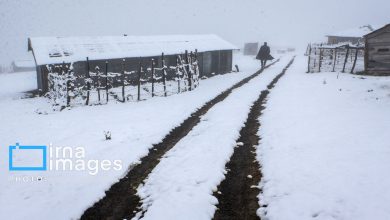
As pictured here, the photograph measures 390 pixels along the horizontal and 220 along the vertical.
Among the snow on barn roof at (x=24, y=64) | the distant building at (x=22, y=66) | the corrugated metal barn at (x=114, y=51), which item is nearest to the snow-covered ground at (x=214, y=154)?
the corrugated metal barn at (x=114, y=51)

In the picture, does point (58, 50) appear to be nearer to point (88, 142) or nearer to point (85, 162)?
point (88, 142)

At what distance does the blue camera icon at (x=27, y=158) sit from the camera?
334 inches

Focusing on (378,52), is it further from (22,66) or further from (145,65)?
(22,66)

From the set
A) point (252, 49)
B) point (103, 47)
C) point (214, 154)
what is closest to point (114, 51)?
point (103, 47)

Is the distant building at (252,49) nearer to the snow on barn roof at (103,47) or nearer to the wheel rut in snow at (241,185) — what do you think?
the snow on barn roof at (103,47)

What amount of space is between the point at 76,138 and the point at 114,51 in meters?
13.0

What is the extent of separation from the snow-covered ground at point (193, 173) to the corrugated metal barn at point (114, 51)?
30.4 feet

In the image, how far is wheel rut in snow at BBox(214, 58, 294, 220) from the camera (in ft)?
20.4

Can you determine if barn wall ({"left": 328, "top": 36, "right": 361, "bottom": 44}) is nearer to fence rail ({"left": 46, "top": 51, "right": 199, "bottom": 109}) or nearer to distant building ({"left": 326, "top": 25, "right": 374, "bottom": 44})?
distant building ({"left": 326, "top": 25, "right": 374, "bottom": 44})

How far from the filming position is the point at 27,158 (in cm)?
917

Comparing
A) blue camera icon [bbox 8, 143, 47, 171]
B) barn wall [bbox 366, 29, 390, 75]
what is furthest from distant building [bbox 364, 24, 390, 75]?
blue camera icon [bbox 8, 143, 47, 171]

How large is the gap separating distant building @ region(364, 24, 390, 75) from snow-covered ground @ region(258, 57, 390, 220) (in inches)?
Answer: 351

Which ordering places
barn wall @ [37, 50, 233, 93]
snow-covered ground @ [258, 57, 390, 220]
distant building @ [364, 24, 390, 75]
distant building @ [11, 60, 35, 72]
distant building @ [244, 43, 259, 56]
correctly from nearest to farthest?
snow-covered ground @ [258, 57, 390, 220], barn wall @ [37, 50, 233, 93], distant building @ [364, 24, 390, 75], distant building @ [11, 60, 35, 72], distant building @ [244, 43, 259, 56]

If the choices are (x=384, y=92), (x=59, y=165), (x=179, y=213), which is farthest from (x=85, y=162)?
(x=384, y=92)
